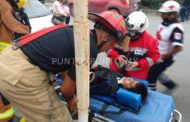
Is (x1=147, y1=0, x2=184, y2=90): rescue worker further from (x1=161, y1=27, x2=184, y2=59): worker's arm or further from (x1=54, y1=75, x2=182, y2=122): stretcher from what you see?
(x1=54, y1=75, x2=182, y2=122): stretcher

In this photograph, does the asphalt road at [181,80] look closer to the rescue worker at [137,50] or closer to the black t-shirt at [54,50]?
the rescue worker at [137,50]

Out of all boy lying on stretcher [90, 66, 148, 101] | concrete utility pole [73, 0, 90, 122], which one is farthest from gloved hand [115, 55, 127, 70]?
concrete utility pole [73, 0, 90, 122]

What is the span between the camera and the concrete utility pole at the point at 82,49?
161 cm

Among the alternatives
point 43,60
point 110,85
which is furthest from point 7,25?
point 110,85

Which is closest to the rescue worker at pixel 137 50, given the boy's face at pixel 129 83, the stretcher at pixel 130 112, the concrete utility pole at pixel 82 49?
the boy's face at pixel 129 83

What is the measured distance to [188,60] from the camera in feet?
23.3

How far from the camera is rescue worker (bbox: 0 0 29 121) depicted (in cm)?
289

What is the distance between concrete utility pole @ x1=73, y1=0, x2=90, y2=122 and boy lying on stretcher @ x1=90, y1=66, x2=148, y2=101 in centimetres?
121

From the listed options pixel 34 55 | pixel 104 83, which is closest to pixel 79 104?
pixel 34 55

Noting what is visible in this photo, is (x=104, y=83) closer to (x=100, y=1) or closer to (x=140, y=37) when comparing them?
(x=140, y=37)

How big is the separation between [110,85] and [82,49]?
139 cm

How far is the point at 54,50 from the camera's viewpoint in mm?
2348

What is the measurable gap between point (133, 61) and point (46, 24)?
2.10m

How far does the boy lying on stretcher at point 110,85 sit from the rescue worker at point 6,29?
839 mm
